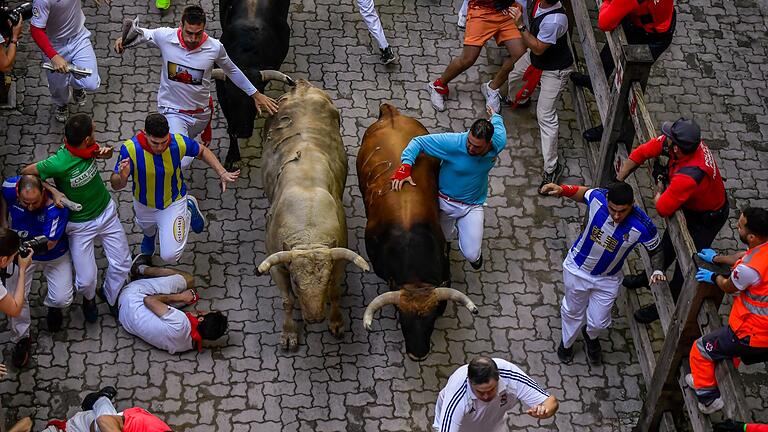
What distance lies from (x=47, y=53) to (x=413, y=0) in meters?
5.13

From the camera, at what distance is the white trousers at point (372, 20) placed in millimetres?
12953

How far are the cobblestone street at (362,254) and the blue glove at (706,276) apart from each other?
7.58ft

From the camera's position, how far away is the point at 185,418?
9.71 m

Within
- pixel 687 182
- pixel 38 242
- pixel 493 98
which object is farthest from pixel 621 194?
pixel 38 242

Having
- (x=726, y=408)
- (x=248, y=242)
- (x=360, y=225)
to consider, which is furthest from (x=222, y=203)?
(x=726, y=408)

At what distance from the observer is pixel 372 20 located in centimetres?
1301

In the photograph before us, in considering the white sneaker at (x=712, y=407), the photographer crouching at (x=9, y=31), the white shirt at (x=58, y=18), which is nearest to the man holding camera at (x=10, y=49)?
the photographer crouching at (x=9, y=31)

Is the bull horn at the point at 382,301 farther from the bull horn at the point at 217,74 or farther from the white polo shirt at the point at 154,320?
the bull horn at the point at 217,74

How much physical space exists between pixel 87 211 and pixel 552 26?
17.6 feet

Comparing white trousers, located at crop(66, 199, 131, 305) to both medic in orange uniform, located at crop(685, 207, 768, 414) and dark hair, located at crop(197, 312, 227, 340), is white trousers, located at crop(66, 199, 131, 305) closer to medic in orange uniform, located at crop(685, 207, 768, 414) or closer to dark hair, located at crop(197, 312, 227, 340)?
dark hair, located at crop(197, 312, 227, 340)

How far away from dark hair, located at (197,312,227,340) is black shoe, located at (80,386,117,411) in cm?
106

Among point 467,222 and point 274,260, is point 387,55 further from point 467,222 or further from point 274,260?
point 274,260

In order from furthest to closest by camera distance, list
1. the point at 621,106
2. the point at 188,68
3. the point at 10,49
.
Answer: the point at 10,49
the point at 188,68
the point at 621,106

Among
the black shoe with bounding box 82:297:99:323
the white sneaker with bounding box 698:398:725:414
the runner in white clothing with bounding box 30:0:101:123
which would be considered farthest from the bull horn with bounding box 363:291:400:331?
the runner in white clothing with bounding box 30:0:101:123
